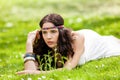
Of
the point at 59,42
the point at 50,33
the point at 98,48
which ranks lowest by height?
the point at 98,48

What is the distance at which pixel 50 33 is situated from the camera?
10578 mm

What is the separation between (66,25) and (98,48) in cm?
842

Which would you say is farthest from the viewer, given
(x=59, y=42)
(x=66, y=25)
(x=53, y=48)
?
(x=66, y=25)

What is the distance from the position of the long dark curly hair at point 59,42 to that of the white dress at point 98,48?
24.3 inches

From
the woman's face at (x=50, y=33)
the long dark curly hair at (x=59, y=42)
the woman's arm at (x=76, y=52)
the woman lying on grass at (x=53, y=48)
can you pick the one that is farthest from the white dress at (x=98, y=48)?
the woman's face at (x=50, y=33)

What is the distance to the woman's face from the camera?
10578mm

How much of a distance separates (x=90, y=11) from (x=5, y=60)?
1277 cm

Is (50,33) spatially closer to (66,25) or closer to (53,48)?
(53,48)

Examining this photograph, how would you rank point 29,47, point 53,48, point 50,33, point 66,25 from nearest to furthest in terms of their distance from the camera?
point 50,33, point 53,48, point 29,47, point 66,25

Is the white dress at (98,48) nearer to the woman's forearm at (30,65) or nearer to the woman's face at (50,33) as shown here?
the woman's face at (50,33)

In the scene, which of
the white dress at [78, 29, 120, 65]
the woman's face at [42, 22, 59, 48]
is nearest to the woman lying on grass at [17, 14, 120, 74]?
the woman's face at [42, 22, 59, 48]

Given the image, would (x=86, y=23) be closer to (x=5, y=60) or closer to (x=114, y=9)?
(x=114, y=9)

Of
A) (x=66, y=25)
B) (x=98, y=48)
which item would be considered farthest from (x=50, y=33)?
(x=66, y=25)

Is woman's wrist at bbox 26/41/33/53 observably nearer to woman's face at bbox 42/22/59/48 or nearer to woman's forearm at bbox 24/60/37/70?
woman's forearm at bbox 24/60/37/70
